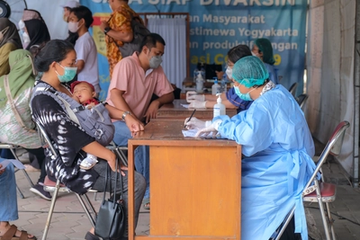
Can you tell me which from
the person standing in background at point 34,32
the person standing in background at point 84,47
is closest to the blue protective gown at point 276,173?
the person standing in background at point 84,47

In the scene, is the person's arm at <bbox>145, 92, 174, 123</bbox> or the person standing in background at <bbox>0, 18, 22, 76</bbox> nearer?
the person's arm at <bbox>145, 92, 174, 123</bbox>

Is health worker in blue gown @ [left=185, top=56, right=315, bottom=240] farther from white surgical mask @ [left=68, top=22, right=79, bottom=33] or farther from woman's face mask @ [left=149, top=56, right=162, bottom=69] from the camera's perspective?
white surgical mask @ [left=68, top=22, right=79, bottom=33]

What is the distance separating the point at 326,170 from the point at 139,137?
3.47m

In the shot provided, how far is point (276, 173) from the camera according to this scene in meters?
2.84

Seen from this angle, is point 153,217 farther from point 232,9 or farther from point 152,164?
point 232,9

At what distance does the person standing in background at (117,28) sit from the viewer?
17.4 ft

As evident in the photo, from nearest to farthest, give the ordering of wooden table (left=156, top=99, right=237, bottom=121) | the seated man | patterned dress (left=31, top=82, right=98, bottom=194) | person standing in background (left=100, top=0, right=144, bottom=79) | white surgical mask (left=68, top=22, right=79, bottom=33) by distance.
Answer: patterned dress (left=31, top=82, right=98, bottom=194)
wooden table (left=156, top=99, right=237, bottom=121)
the seated man
person standing in background (left=100, top=0, right=144, bottom=79)
white surgical mask (left=68, top=22, right=79, bottom=33)

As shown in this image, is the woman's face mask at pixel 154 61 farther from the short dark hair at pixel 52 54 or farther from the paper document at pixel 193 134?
the paper document at pixel 193 134

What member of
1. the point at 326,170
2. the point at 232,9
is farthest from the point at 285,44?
the point at 326,170

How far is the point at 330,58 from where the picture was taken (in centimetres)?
679

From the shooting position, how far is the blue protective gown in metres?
2.79

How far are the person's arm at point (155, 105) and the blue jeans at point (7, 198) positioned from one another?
4.44 ft

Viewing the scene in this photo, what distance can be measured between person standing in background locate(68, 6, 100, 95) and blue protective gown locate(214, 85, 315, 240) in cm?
290

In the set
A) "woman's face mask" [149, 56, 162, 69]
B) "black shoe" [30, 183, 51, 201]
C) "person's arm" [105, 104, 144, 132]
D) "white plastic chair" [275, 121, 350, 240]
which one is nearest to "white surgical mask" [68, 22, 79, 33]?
"woman's face mask" [149, 56, 162, 69]
